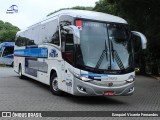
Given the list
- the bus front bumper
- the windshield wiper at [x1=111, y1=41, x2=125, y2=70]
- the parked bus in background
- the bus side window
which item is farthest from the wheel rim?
the parked bus in background

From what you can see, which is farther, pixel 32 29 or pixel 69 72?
pixel 32 29

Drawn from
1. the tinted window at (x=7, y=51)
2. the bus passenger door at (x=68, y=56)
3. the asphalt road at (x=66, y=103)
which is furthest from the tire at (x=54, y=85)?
the tinted window at (x=7, y=51)

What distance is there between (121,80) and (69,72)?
185 cm

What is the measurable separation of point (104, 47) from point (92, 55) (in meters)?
0.58

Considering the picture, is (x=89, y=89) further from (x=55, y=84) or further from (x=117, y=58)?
(x=55, y=84)

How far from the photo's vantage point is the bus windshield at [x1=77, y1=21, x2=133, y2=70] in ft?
44.9

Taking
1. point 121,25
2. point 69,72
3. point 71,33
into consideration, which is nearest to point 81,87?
point 69,72

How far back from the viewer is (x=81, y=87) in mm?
13484

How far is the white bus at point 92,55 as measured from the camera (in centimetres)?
1350

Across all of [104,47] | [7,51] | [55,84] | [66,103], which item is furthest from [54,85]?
[7,51]

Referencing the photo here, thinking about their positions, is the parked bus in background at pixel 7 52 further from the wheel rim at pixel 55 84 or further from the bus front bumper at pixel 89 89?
the bus front bumper at pixel 89 89

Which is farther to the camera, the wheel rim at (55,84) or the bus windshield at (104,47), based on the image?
the wheel rim at (55,84)

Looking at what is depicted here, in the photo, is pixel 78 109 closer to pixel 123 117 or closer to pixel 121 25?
pixel 123 117

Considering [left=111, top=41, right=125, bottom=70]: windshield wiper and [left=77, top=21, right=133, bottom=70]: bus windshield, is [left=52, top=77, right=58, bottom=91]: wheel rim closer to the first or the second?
[left=77, top=21, right=133, bottom=70]: bus windshield
